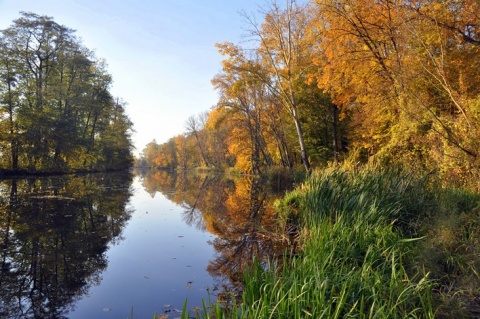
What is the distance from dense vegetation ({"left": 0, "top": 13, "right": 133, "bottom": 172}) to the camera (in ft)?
75.4

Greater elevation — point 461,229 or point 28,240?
point 461,229

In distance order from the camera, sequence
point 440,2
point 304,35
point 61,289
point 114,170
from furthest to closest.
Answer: point 114,170 → point 304,35 → point 440,2 → point 61,289

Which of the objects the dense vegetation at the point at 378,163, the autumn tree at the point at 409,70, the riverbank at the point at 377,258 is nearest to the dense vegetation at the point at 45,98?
the dense vegetation at the point at 378,163

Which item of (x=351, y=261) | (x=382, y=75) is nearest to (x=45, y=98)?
(x=382, y=75)

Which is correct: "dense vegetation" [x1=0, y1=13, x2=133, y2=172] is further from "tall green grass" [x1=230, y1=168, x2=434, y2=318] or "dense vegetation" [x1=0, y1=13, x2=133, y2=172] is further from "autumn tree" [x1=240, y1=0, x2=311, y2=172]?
"tall green grass" [x1=230, y1=168, x2=434, y2=318]

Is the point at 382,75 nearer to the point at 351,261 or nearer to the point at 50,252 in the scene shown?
the point at 351,261

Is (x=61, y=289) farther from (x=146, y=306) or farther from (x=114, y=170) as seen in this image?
(x=114, y=170)

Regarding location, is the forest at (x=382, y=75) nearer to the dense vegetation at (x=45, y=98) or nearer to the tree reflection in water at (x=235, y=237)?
the tree reflection in water at (x=235, y=237)

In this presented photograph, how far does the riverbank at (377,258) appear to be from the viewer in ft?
8.31

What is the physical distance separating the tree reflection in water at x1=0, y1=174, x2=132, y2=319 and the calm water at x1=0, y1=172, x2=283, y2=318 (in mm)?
16

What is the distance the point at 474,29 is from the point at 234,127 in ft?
74.8

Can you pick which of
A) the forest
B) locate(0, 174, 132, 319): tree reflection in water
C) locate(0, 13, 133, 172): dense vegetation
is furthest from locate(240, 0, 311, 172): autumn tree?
locate(0, 13, 133, 172): dense vegetation

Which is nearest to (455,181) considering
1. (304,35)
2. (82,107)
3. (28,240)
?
(28,240)

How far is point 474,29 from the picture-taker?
10086 mm
